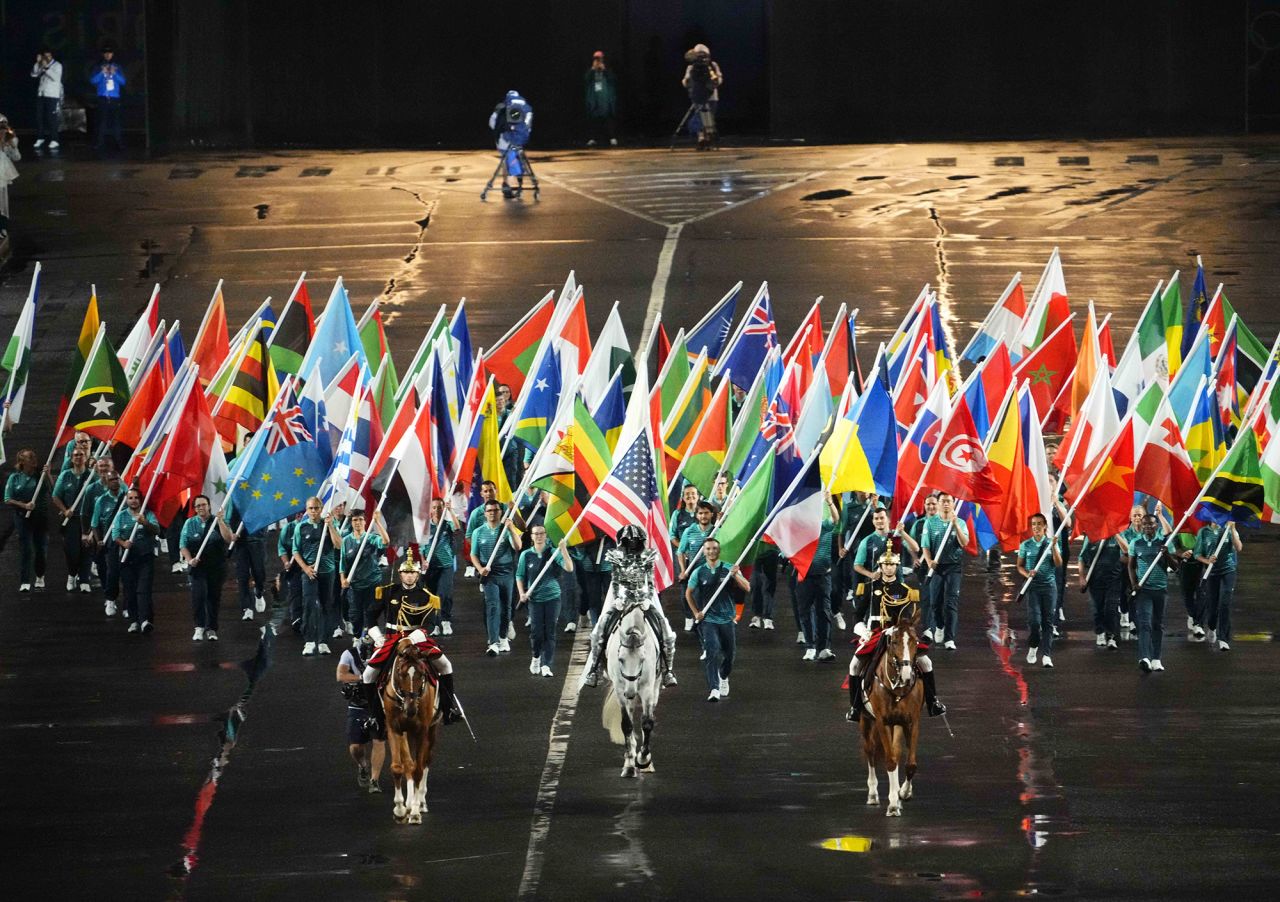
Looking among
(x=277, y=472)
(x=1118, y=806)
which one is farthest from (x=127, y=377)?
(x=1118, y=806)

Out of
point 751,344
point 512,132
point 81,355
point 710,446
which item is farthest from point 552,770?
point 512,132

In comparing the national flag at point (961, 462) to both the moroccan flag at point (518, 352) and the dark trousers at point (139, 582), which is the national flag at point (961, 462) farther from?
the dark trousers at point (139, 582)

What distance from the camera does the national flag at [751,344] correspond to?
29.6 metres

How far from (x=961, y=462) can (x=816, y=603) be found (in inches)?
86.0

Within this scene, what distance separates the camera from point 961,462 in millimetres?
24234

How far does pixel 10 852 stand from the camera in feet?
58.1

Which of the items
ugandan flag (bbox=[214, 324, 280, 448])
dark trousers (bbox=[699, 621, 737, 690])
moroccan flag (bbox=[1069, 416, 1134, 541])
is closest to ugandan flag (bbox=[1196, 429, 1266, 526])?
moroccan flag (bbox=[1069, 416, 1134, 541])

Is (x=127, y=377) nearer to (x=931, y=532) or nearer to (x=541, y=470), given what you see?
(x=541, y=470)

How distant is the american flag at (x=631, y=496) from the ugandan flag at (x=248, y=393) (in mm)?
7525

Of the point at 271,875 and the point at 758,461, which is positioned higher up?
the point at 758,461

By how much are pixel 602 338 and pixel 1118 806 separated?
1161cm

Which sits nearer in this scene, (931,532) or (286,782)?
(286,782)

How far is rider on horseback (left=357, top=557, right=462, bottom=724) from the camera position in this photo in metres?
18.0

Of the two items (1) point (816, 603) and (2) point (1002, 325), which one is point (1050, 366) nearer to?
(2) point (1002, 325)
